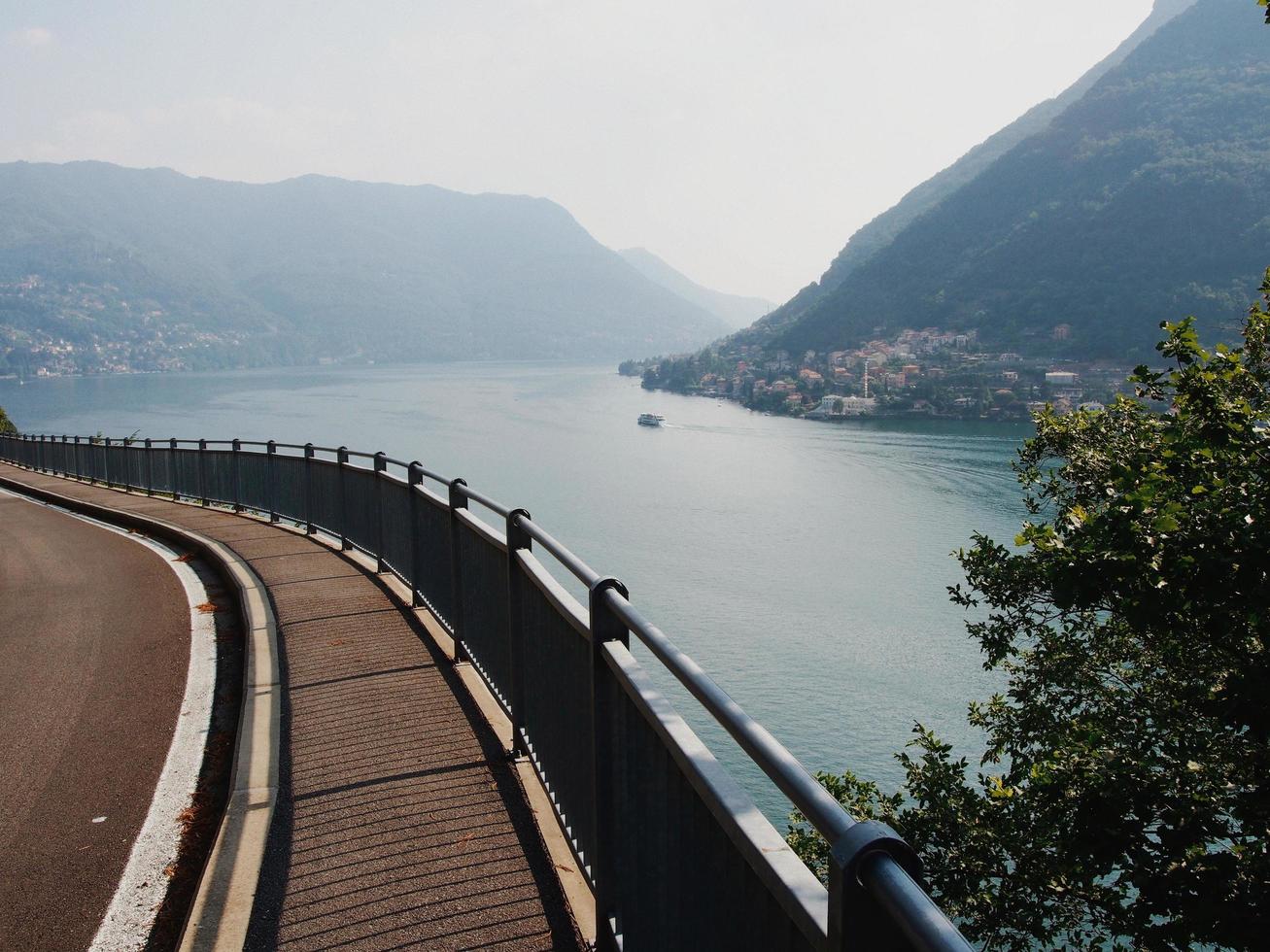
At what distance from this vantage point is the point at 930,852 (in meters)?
14.9

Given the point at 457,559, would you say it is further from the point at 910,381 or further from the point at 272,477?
the point at 910,381

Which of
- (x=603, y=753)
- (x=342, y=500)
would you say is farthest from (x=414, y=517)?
(x=603, y=753)

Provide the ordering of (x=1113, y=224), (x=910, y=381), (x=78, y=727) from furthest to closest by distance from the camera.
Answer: (x=1113, y=224) < (x=910, y=381) < (x=78, y=727)

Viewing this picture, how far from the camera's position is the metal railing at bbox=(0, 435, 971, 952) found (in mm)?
1360

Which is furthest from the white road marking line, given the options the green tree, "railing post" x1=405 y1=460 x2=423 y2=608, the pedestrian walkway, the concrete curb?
the green tree

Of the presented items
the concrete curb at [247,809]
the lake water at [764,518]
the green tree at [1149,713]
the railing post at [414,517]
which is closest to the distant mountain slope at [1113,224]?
the lake water at [764,518]

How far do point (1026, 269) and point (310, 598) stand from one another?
147683mm

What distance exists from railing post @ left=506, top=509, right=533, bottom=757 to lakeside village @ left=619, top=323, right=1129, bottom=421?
296ft

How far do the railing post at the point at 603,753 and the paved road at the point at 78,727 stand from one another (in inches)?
77.8

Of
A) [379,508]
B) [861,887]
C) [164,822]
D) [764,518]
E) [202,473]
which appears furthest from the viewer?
[764,518]

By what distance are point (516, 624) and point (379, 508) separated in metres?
4.51

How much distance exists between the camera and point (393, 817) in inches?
168

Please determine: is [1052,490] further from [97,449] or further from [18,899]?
[97,449]

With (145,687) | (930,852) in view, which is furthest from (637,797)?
(930,852)
